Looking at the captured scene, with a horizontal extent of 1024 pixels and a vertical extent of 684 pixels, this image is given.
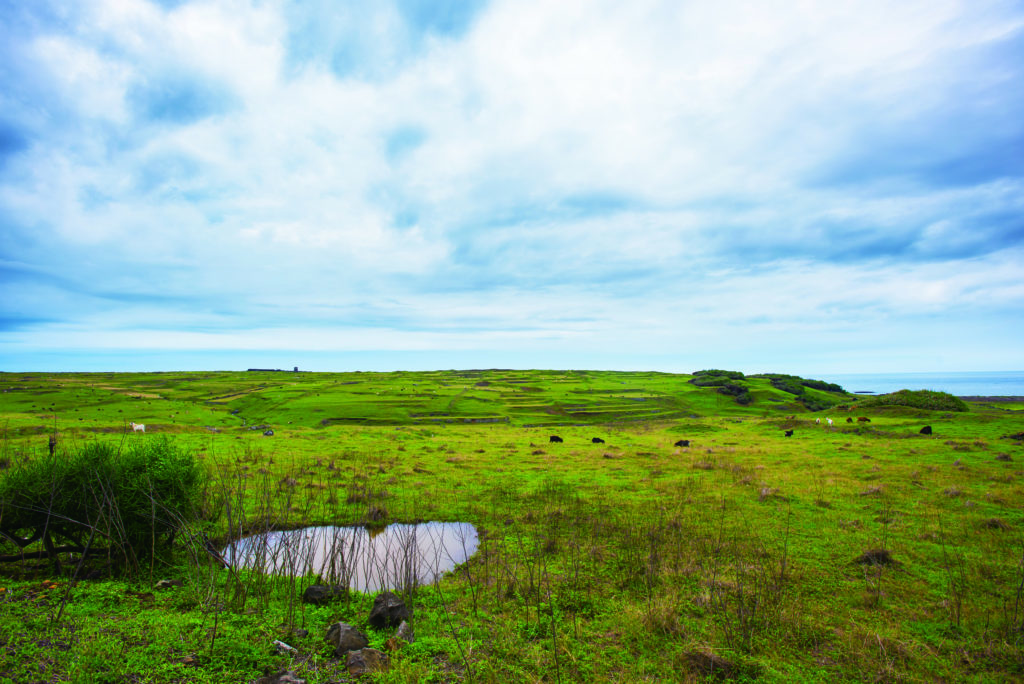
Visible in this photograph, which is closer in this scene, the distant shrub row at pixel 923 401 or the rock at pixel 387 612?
the rock at pixel 387 612

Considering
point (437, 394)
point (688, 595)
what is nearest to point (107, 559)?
point (688, 595)

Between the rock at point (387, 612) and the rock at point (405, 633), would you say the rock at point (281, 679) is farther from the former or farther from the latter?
the rock at point (387, 612)

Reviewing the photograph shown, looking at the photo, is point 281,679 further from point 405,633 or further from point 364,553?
point 364,553

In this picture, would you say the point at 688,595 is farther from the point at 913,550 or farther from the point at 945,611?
the point at 913,550

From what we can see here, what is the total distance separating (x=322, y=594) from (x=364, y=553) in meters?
2.59

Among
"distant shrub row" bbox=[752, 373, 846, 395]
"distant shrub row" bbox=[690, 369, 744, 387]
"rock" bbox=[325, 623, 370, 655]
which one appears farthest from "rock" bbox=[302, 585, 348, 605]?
"distant shrub row" bbox=[752, 373, 846, 395]

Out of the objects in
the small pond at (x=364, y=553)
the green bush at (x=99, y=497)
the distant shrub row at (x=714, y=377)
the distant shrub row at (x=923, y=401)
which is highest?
the distant shrub row at (x=714, y=377)

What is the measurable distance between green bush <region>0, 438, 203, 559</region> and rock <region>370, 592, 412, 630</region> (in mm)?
4492

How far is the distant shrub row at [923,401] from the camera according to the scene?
41875mm

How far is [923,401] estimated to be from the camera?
1706 inches

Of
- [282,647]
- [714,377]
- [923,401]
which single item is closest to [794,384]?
[714,377]

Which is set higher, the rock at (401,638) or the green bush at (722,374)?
the green bush at (722,374)

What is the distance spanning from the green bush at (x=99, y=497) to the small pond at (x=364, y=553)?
194 cm

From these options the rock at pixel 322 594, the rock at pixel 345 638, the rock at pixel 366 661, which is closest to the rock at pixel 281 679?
the rock at pixel 366 661
